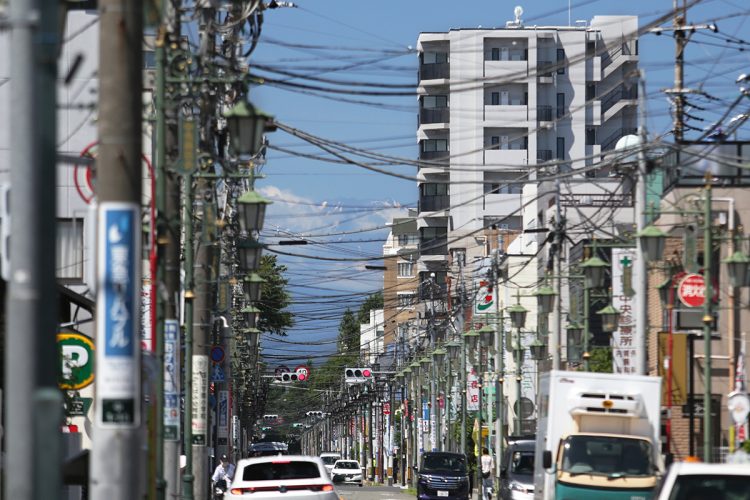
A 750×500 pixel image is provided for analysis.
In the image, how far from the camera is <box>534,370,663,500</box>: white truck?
24.8 metres

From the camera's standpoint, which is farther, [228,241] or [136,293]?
[228,241]

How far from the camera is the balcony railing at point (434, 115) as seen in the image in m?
104

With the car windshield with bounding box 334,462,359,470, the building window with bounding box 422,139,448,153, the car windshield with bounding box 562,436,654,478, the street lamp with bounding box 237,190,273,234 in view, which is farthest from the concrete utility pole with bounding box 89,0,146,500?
the building window with bounding box 422,139,448,153

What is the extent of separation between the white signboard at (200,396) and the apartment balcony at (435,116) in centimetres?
7590

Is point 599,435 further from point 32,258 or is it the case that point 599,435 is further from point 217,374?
point 32,258

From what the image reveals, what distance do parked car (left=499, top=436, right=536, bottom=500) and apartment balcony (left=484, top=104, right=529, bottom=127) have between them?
63.9m

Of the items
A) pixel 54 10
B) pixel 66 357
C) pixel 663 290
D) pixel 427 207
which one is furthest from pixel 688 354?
pixel 427 207

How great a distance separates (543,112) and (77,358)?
80.8 m

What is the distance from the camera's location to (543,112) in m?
101

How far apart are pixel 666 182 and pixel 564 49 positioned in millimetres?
52906

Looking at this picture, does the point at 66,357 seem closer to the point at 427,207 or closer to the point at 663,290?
the point at 663,290

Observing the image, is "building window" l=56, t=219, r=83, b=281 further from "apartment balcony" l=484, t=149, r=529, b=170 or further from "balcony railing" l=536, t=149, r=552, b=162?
"balcony railing" l=536, t=149, r=552, b=162

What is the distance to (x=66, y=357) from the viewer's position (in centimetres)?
2267

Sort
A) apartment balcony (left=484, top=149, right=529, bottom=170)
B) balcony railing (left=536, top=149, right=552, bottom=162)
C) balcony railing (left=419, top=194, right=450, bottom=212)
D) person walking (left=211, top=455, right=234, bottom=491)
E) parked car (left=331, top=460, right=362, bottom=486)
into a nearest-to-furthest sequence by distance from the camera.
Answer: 1. person walking (left=211, top=455, right=234, bottom=491)
2. parked car (left=331, top=460, right=362, bottom=486)
3. apartment balcony (left=484, top=149, right=529, bottom=170)
4. balcony railing (left=536, top=149, right=552, bottom=162)
5. balcony railing (left=419, top=194, right=450, bottom=212)
